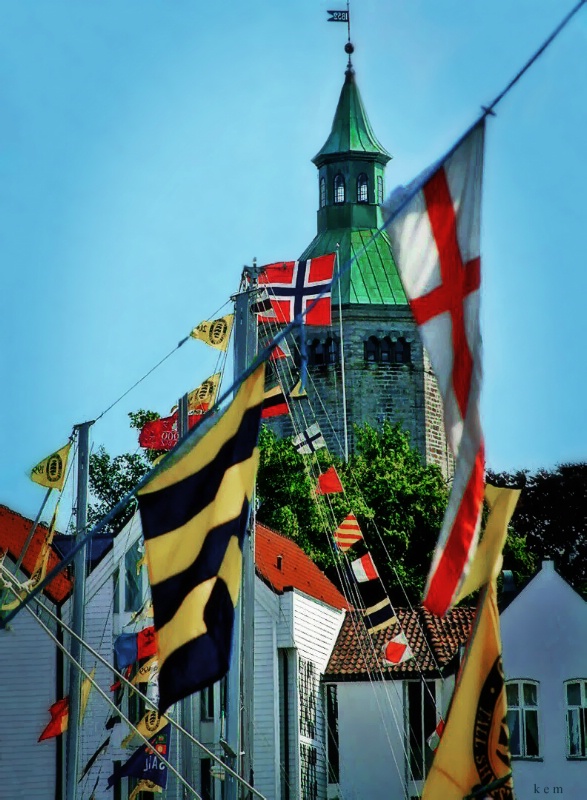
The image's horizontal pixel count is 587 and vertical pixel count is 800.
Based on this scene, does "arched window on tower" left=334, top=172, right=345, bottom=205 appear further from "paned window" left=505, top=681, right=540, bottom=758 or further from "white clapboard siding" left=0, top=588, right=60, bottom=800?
"paned window" left=505, top=681, right=540, bottom=758

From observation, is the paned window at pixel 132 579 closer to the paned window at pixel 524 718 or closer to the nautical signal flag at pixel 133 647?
the nautical signal flag at pixel 133 647

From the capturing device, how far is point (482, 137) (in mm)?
18266

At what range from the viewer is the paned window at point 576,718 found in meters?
47.8

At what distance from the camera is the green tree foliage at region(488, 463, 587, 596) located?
86.9m

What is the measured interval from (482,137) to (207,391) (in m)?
22.1

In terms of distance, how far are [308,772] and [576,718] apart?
5.73 meters

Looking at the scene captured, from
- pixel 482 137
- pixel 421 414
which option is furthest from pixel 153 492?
pixel 421 414

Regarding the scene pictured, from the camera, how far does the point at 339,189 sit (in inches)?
5027

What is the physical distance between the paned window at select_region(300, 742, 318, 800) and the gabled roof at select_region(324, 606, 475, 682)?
2.07m

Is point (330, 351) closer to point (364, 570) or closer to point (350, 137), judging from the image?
point (350, 137)

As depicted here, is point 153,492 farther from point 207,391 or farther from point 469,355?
point 207,391

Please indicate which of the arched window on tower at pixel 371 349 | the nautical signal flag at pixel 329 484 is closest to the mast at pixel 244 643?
the nautical signal flag at pixel 329 484

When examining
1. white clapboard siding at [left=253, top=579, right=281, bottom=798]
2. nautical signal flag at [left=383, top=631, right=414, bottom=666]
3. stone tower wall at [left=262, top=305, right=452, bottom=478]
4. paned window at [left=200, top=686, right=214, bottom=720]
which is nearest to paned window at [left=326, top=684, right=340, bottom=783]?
white clapboard siding at [left=253, top=579, right=281, bottom=798]

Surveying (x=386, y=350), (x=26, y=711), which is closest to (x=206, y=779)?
(x=26, y=711)
